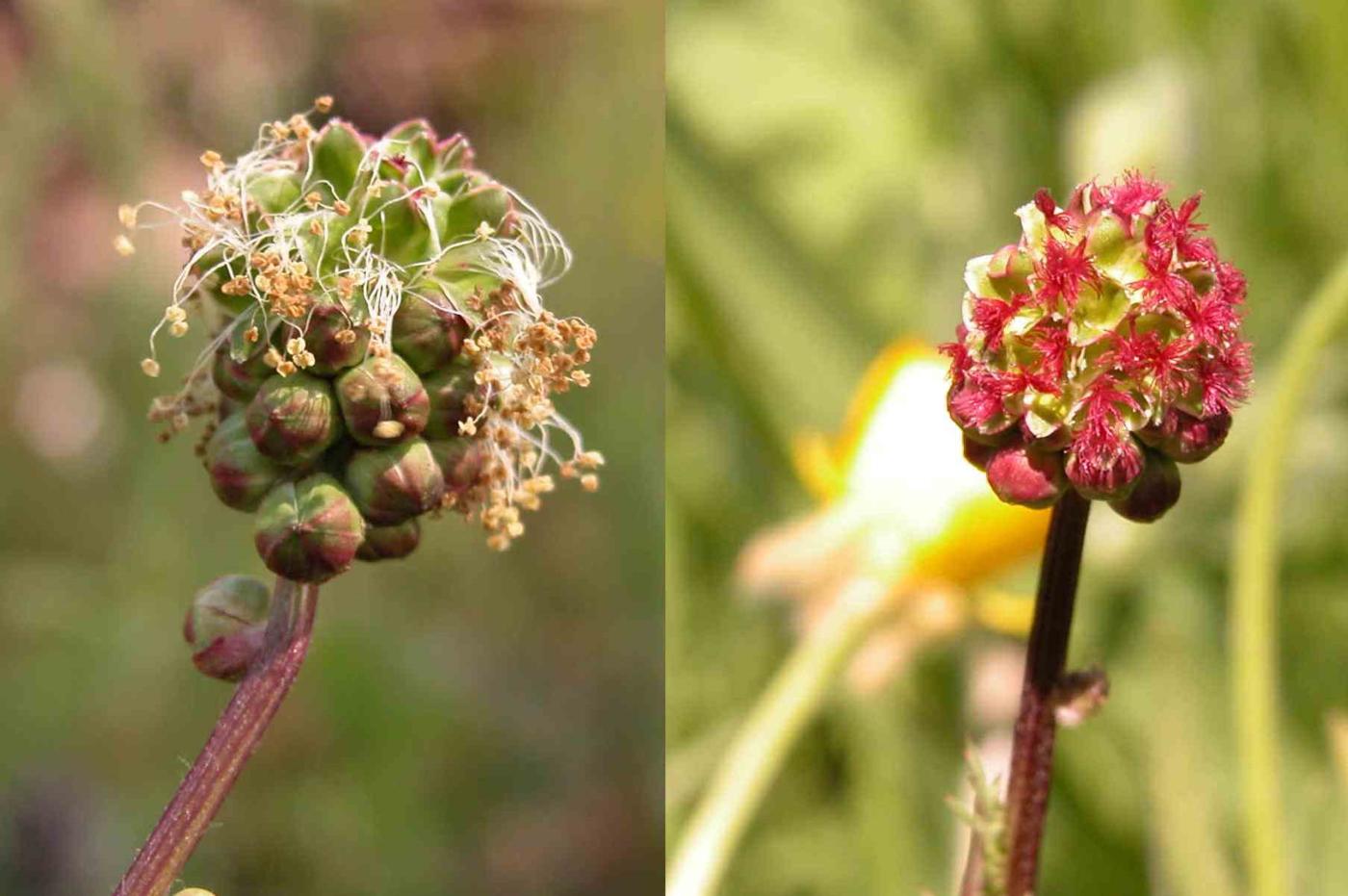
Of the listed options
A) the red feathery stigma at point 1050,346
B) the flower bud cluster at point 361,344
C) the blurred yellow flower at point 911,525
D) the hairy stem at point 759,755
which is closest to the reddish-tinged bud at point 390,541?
the flower bud cluster at point 361,344

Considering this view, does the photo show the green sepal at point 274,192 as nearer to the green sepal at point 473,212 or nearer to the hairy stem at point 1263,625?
the green sepal at point 473,212

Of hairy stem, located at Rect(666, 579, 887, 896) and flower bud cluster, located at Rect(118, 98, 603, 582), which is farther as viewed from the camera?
hairy stem, located at Rect(666, 579, 887, 896)

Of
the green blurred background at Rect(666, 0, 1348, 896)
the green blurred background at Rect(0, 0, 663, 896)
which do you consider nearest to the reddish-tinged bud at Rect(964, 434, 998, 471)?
the green blurred background at Rect(666, 0, 1348, 896)

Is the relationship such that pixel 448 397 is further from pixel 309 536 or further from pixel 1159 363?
pixel 1159 363

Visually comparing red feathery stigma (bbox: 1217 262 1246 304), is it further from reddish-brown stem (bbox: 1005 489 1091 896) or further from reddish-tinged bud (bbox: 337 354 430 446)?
reddish-tinged bud (bbox: 337 354 430 446)

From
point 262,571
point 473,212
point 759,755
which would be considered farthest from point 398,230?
point 262,571

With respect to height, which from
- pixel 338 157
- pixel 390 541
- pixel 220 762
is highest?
pixel 338 157

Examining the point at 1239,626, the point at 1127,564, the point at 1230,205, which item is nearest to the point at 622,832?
the point at 1127,564
